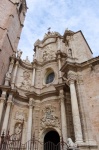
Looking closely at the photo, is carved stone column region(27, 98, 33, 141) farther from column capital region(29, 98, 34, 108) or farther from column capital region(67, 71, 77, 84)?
column capital region(67, 71, 77, 84)

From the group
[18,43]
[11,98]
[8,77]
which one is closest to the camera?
[11,98]

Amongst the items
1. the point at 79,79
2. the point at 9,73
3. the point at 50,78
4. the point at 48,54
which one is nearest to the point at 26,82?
the point at 9,73

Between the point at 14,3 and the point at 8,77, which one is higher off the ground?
the point at 14,3

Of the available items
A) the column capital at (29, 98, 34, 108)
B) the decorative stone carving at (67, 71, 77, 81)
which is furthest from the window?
the decorative stone carving at (67, 71, 77, 81)

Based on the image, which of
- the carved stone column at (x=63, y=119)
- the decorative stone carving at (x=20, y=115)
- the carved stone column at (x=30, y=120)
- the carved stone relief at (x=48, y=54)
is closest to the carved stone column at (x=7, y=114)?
the decorative stone carving at (x=20, y=115)

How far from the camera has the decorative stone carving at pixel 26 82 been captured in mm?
16516

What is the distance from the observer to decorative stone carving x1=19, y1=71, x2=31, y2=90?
650 inches

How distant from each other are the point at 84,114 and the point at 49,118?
483 centimetres

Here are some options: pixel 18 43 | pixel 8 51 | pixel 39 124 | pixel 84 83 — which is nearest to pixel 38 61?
pixel 8 51

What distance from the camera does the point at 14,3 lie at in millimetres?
22609

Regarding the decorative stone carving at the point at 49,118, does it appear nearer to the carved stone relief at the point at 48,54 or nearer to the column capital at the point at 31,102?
the column capital at the point at 31,102

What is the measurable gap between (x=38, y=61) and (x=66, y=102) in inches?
285

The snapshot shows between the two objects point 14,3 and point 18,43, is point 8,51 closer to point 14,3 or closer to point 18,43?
point 18,43

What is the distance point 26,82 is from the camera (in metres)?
17.0
